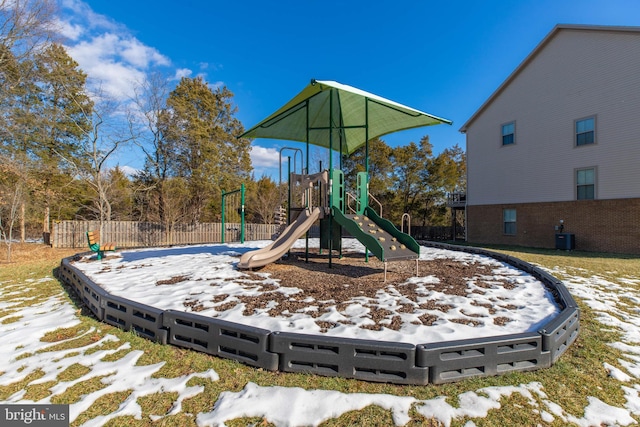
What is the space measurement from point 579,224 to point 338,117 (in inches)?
484

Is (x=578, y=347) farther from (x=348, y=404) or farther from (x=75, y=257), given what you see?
(x=75, y=257)

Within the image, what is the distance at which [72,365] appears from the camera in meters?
2.80

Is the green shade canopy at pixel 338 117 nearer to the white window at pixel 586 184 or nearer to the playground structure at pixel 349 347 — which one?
the playground structure at pixel 349 347

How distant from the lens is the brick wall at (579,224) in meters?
12.1

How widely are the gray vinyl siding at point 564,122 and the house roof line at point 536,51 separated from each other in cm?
13

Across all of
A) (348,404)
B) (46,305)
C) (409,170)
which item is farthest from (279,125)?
(409,170)

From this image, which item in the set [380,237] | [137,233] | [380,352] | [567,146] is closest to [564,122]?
[567,146]

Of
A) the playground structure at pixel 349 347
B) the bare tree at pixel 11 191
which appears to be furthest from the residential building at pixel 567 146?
the bare tree at pixel 11 191

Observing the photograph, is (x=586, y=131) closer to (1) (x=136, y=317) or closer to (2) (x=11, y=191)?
(1) (x=136, y=317)

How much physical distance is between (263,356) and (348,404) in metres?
0.90

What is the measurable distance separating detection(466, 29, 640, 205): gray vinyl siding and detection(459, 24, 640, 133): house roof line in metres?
0.13

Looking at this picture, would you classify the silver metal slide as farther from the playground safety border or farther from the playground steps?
the playground safety border

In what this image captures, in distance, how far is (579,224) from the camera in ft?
44.3

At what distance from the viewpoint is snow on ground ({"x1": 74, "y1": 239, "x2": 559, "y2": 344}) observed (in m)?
3.32
